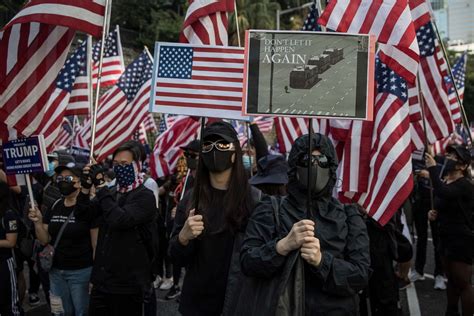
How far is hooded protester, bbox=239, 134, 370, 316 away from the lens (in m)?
2.86

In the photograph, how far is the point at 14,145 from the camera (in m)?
5.39

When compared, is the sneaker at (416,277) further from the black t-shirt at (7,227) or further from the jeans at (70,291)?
the black t-shirt at (7,227)

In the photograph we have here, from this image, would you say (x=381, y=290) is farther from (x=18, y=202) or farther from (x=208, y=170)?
(x=18, y=202)

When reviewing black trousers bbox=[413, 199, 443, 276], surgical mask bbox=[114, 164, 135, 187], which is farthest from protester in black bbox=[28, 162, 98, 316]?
black trousers bbox=[413, 199, 443, 276]

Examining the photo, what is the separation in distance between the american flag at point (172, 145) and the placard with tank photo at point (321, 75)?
6150 millimetres

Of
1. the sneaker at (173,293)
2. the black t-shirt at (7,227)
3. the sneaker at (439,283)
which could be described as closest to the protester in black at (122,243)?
the black t-shirt at (7,227)

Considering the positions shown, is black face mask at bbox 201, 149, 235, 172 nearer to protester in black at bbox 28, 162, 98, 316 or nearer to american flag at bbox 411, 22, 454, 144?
protester in black at bbox 28, 162, 98, 316

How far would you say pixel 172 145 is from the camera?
946cm

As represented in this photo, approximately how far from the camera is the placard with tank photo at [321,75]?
3168mm

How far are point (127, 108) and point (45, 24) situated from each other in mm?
4288

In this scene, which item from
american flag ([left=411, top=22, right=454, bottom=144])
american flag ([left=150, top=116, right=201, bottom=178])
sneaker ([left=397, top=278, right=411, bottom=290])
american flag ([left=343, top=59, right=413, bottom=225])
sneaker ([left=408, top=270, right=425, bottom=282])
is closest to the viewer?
american flag ([left=343, top=59, right=413, bottom=225])

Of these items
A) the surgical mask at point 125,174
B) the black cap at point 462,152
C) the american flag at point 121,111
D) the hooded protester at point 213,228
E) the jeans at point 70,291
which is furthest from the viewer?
the american flag at point 121,111

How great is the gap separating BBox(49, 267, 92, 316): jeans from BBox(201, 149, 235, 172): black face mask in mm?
2007

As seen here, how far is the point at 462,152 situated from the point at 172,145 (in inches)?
189
